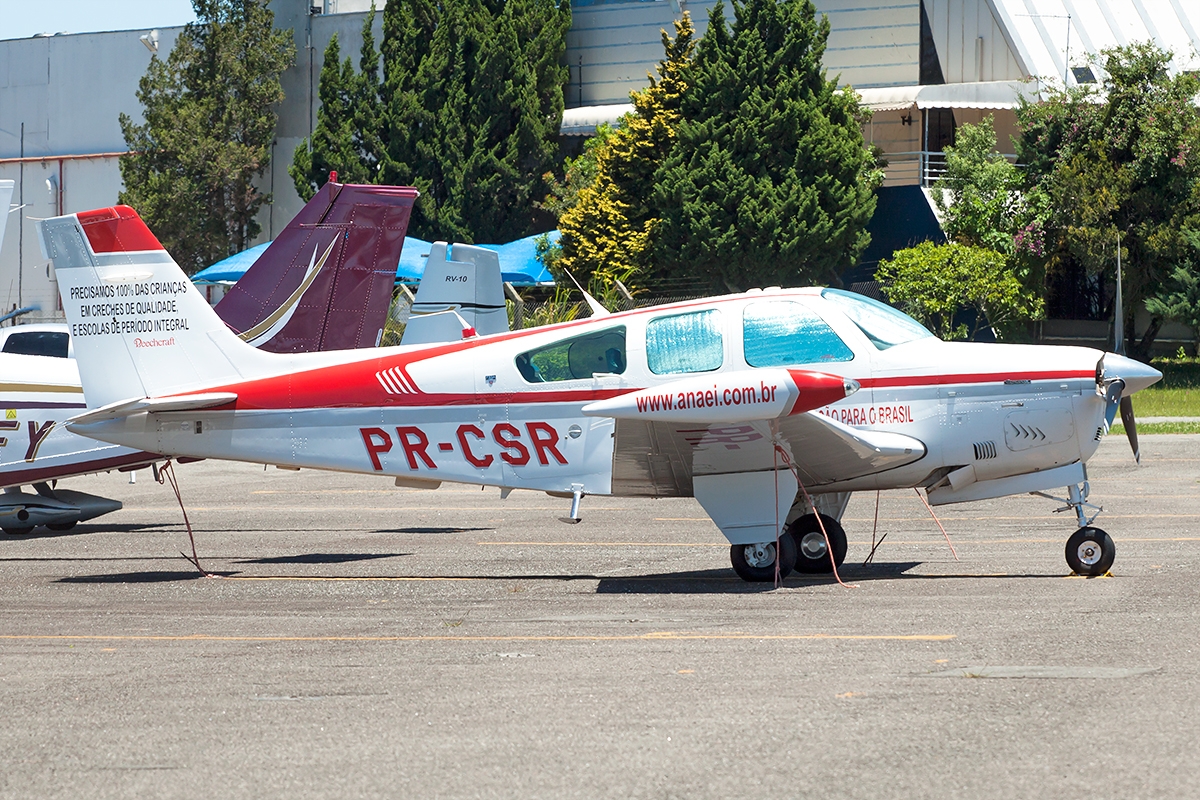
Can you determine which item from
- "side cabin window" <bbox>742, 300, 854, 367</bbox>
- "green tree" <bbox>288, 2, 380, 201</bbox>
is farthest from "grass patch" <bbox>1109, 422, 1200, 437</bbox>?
"green tree" <bbox>288, 2, 380, 201</bbox>

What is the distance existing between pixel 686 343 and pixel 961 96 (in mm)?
30137

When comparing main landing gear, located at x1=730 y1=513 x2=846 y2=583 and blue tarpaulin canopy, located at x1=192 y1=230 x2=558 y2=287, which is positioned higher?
blue tarpaulin canopy, located at x1=192 y1=230 x2=558 y2=287

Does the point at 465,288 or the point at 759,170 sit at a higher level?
the point at 759,170

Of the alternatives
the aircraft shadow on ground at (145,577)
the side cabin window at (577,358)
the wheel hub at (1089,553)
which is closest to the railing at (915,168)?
the side cabin window at (577,358)

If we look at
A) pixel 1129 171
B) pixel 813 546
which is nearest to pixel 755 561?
pixel 813 546

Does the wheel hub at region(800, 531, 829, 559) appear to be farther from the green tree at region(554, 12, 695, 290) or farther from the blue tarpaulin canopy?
the green tree at region(554, 12, 695, 290)

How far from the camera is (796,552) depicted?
10.7 meters

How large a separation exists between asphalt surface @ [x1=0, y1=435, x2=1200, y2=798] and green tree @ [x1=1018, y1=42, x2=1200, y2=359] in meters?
19.6

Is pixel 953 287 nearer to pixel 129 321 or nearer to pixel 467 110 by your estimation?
pixel 467 110

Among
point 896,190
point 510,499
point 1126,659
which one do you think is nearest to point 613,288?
point 896,190

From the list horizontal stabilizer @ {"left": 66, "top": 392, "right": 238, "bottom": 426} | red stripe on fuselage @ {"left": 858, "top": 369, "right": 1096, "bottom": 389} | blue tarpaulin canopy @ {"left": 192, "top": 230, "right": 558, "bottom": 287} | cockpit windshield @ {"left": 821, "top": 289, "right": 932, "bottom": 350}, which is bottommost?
horizontal stabilizer @ {"left": 66, "top": 392, "right": 238, "bottom": 426}

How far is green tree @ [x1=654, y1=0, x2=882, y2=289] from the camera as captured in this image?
33.3 meters

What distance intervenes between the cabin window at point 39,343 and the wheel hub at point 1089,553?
32.8ft

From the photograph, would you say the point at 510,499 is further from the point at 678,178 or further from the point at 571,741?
the point at 678,178
